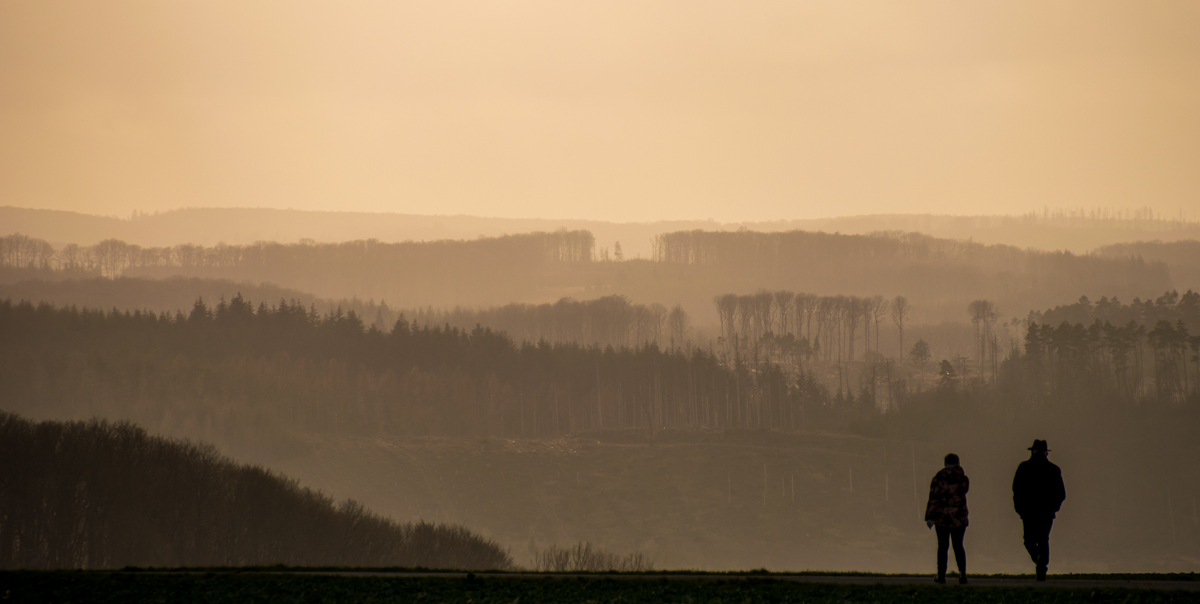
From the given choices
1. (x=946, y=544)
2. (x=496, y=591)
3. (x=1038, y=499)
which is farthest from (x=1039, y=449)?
(x=496, y=591)

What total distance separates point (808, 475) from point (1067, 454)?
45163mm

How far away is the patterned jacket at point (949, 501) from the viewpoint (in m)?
25.0

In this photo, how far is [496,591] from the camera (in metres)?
25.0

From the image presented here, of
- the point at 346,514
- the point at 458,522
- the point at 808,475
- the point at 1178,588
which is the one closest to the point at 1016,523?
the point at 808,475

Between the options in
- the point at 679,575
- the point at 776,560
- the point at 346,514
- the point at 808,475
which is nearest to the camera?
the point at 679,575

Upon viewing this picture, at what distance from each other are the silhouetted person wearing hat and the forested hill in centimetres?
8423

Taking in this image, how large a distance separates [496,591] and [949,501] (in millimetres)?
10450

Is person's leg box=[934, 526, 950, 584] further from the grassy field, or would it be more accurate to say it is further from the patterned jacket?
the grassy field

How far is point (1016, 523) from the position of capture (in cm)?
17025

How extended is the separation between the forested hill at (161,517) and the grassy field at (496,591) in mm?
77467

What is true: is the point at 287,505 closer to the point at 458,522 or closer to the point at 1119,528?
the point at 458,522

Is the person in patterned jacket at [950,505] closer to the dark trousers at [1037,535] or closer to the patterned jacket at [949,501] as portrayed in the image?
the patterned jacket at [949,501]

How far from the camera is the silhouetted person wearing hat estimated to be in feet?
81.8

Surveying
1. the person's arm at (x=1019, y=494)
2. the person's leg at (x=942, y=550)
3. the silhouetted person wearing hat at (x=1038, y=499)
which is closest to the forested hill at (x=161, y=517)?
the person's leg at (x=942, y=550)
